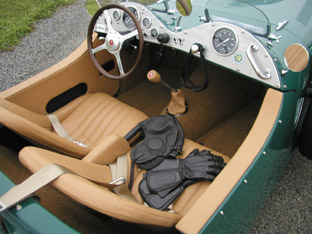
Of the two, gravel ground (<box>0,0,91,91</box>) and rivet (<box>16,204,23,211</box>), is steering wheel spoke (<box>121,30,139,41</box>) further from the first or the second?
gravel ground (<box>0,0,91,91</box>)

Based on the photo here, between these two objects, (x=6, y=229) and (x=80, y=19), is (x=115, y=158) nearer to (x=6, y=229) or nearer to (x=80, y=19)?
(x=6, y=229)

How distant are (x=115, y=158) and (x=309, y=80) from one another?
4.95 feet

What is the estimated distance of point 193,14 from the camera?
2293 mm

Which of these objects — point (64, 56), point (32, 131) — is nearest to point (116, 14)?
point (32, 131)

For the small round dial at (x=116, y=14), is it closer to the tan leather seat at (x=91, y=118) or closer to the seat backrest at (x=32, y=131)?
the tan leather seat at (x=91, y=118)

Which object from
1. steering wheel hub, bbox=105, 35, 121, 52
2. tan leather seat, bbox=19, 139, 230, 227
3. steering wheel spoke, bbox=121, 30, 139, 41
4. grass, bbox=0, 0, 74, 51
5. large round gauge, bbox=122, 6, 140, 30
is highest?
large round gauge, bbox=122, 6, 140, 30

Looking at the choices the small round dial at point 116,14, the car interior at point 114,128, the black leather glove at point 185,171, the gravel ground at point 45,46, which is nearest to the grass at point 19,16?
the gravel ground at point 45,46

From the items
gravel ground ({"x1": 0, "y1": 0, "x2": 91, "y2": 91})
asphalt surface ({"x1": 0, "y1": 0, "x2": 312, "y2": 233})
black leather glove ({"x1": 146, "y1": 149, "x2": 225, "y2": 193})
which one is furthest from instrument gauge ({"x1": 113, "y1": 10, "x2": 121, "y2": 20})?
gravel ground ({"x1": 0, "y1": 0, "x2": 91, "y2": 91})

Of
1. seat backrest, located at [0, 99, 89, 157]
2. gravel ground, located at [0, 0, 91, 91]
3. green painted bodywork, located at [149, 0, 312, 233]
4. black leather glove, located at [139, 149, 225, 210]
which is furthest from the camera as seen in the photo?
gravel ground, located at [0, 0, 91, 91]

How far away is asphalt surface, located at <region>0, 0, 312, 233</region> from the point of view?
213cm

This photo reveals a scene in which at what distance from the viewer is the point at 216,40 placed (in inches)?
72.9

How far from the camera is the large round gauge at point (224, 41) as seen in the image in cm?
176

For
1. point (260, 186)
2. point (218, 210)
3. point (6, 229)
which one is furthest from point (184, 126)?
point (6, 229)

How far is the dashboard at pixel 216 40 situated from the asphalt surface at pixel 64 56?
A: 1037 mm
